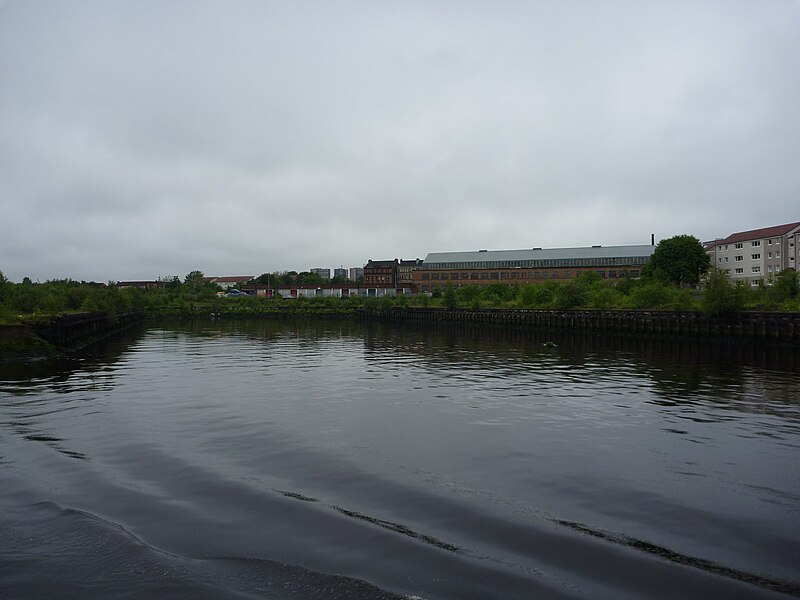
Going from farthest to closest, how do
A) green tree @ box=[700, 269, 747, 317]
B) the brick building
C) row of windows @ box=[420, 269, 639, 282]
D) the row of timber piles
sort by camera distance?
the brick building
row of windows @ box=[420, 269, 639, 282]
green tree @ box=[700, 269, 747, 317]
the row of timber piles

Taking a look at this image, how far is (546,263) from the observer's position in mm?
136500

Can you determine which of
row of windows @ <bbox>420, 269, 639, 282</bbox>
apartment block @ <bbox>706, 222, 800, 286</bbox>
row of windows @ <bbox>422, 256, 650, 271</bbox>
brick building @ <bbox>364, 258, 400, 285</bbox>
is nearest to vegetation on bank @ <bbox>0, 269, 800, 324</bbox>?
apartment block @ <bbox>706, 222, 800, 286</bbox>

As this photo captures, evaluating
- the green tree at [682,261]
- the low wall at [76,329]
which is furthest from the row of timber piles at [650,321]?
the low wall at [76,329]

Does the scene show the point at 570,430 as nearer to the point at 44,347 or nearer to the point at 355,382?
the point at 355,382

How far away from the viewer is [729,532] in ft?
33.1

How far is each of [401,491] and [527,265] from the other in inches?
5128

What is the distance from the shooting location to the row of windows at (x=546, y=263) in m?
131

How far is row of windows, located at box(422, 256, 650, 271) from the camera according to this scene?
13125cm

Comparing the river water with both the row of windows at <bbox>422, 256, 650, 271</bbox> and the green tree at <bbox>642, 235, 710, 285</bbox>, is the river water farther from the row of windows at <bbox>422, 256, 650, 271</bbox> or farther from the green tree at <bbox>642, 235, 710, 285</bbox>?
the row of windows at <bbox>422, 256, 650, 271</bbox>

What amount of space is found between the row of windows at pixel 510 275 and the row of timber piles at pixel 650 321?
1805 inches

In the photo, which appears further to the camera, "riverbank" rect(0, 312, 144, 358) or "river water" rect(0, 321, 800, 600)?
"riverbank" rect(0, 312, 144, 358)

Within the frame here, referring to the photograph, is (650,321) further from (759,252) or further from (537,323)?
(759,252)

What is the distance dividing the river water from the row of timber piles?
2222 cm

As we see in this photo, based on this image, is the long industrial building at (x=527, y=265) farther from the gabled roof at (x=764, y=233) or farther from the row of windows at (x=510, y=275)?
the gabled roof at (x=764, y=233)
